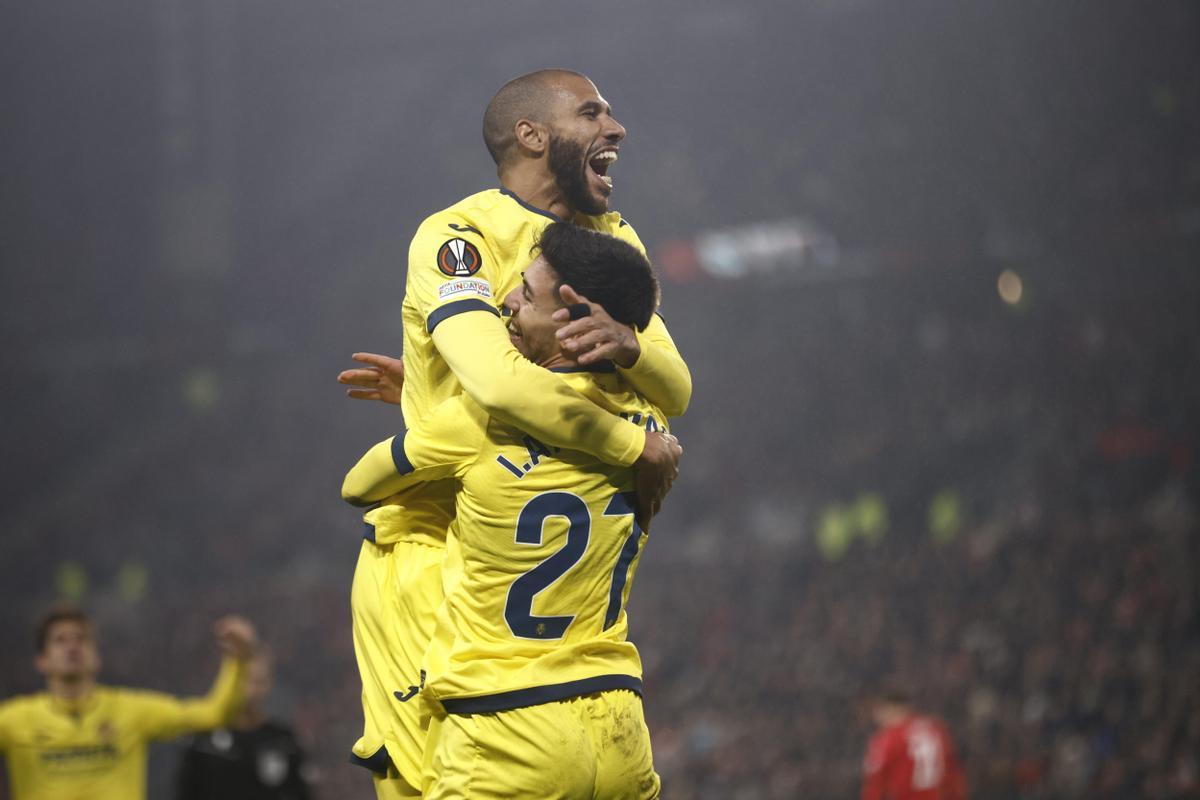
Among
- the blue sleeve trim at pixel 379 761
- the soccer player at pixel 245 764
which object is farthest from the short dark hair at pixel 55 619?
the blue sleeve trim at pixel 379 761

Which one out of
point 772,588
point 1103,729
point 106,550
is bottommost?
point 1103,729

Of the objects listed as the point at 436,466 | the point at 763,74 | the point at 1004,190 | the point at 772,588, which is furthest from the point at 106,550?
the point at 436,466

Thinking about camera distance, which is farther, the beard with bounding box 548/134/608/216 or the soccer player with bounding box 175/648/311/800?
the soccer player with bounding box 175/648/311/800

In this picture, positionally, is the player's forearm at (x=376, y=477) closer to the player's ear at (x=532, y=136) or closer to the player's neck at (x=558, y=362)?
the player's neck at (x=558, y=362)

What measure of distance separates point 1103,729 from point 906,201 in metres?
8.53

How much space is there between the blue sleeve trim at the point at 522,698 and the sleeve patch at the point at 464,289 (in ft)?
2.63

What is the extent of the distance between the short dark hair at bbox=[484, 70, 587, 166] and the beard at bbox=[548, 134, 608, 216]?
91mm

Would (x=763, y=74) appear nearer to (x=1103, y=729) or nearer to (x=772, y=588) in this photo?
(x=772, y=588)

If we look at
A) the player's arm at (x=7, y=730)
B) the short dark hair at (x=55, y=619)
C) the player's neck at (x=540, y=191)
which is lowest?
the player's arm at (x=7, y=730)

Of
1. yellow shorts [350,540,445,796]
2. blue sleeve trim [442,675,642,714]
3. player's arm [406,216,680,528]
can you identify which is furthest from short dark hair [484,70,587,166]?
blue sleeve trim [442,675,642,714]

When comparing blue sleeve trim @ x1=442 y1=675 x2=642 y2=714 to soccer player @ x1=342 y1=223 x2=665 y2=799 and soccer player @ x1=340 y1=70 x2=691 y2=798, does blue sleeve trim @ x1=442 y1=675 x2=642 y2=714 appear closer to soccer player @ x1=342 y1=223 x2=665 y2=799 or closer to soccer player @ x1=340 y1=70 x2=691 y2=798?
soccer player @ x1=342 y1=223 x2=665 y2=799

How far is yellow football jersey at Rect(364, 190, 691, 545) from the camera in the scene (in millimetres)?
2776

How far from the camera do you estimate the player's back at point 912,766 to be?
24.8 ft

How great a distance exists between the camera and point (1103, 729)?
1112 centimetres
